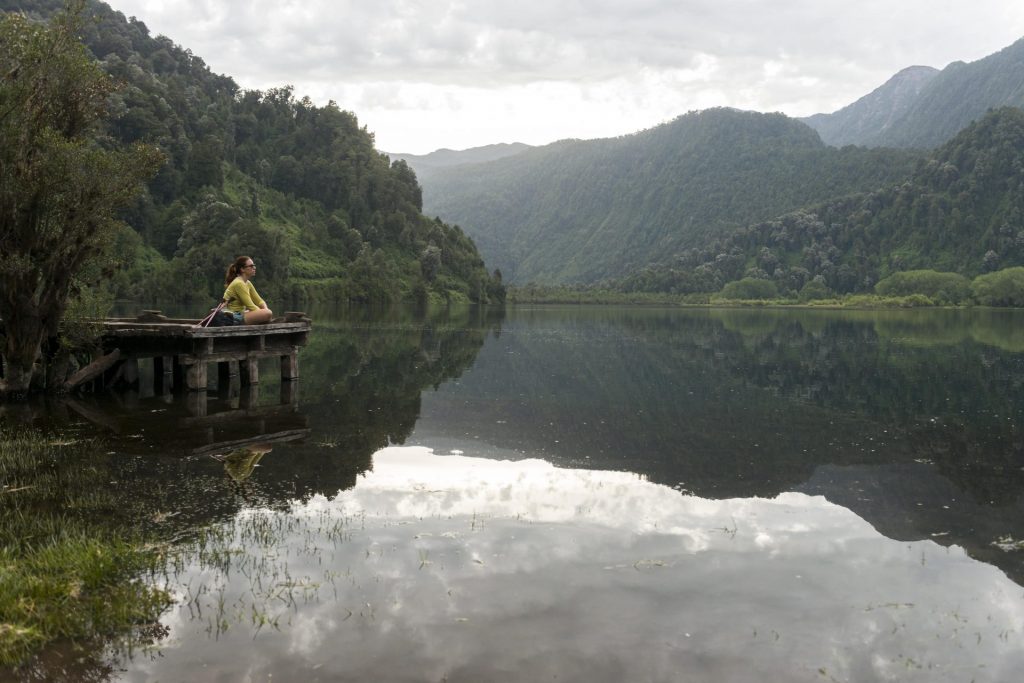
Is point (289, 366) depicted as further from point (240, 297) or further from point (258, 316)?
point (240, 297)

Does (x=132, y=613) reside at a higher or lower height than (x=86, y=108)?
lower

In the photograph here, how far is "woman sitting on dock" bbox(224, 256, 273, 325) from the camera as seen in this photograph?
26706 mm

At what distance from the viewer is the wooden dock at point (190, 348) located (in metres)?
27.5

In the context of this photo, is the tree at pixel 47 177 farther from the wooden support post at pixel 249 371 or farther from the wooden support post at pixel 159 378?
the wooden support post at pixel 249 371

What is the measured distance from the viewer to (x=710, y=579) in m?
11.4

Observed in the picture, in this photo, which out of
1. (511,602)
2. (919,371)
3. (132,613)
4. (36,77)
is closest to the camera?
(132,613)

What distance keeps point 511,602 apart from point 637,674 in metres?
2.20

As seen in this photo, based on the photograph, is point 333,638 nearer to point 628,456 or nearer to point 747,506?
point 747,506

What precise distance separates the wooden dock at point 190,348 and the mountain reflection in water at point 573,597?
14654 mm

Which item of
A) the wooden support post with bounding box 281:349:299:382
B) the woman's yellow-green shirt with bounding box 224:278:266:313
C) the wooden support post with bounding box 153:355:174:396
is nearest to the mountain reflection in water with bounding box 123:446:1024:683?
the woman's yellow-green shirt with bounding box 224:278:266:313

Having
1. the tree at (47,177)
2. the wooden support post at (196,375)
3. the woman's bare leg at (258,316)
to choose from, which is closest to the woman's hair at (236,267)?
the woman's bare leg at (258,316)

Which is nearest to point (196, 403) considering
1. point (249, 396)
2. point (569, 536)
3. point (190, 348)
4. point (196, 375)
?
point (196, 375)

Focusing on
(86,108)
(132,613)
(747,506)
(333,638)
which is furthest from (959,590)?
(86,108)

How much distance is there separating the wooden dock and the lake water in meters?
1.20
